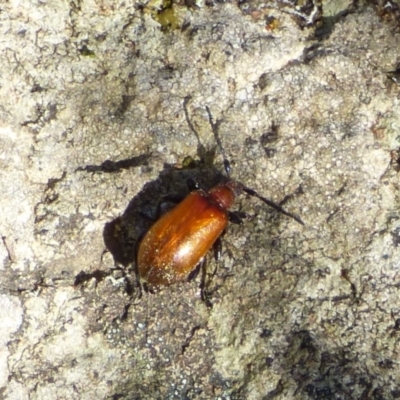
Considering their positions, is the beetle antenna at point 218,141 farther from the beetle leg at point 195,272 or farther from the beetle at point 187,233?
the beetle leg at point 195,272

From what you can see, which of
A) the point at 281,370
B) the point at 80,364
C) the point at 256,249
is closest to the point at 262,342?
the point at 281,370

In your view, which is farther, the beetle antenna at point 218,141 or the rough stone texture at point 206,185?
the beetle antenna at point 218,141

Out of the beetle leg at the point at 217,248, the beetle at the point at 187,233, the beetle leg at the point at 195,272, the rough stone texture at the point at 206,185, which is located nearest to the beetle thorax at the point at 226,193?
the beetle at the point at 187,233

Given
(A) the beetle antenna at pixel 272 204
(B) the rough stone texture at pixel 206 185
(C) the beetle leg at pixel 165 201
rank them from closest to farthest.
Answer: (B) the rough stone texture at pixel 206 185
(A) the beetle antenna at pixel 272 204
(C) the beetle leg at pixel 165 201

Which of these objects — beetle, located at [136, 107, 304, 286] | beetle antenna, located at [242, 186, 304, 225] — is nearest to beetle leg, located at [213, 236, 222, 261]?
beetle, located at [136, 107, 304, 286]

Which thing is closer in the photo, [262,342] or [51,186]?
[262,342]

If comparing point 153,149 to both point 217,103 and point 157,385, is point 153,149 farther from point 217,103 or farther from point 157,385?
point 157,385

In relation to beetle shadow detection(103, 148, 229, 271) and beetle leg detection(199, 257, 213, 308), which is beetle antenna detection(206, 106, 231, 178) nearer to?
beetle shadow detection(103, 148, 229, 271)
